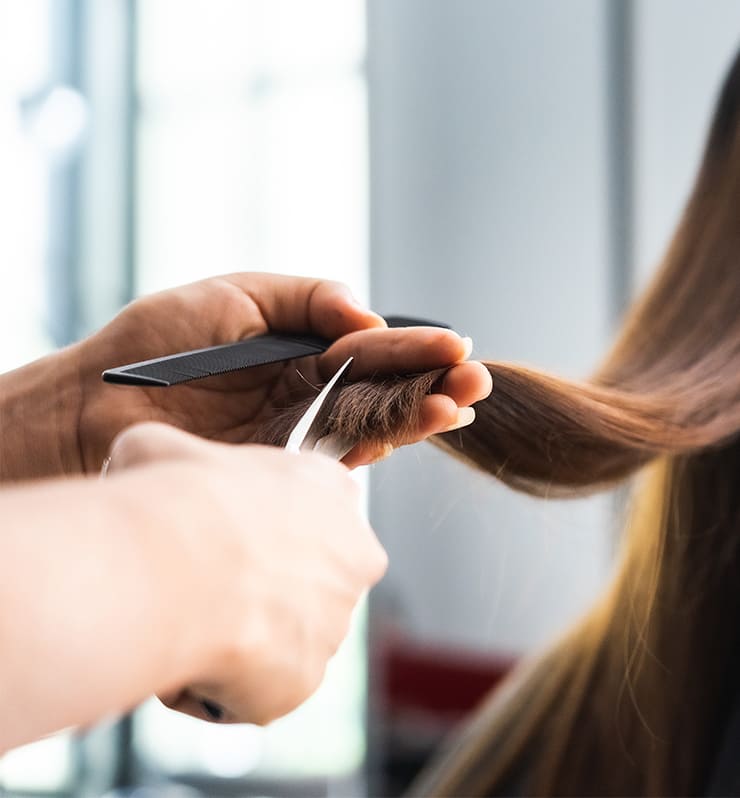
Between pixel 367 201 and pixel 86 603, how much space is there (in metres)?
2.37

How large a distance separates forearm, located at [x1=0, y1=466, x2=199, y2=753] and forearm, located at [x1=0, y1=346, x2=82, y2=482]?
1.55ft

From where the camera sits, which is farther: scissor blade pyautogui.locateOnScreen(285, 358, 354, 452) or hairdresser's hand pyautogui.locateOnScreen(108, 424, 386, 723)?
scissor blade pyautogui.locateOnScreen(285, 358, 354, 452)

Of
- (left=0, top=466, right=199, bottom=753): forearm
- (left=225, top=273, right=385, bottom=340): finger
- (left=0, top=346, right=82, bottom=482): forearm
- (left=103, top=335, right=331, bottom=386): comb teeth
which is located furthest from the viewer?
(left=0, top=346, right=82, bottom=482): forearm

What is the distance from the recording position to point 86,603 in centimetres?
34

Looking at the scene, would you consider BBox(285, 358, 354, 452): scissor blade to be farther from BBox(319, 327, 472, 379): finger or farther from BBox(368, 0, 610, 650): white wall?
BBox(368, 0, 610, 650): white wall

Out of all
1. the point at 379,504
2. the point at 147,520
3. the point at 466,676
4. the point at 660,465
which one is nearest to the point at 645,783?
the point at 660,465

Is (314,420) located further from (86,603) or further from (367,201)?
(367,201)

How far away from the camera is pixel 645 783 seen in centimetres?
97

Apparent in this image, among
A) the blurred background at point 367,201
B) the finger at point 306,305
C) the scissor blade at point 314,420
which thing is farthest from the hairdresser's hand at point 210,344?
the blurred background at point 367,201

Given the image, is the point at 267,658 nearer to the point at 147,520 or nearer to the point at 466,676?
the point at 147,520

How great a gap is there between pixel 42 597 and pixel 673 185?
7.73 feet

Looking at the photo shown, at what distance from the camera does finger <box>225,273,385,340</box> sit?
716 millimetres

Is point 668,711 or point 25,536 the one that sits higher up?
point 25,536

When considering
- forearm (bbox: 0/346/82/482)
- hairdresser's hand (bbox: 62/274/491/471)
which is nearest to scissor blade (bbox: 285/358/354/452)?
hairdresser's hand (bbox: 62/274/491/471)
